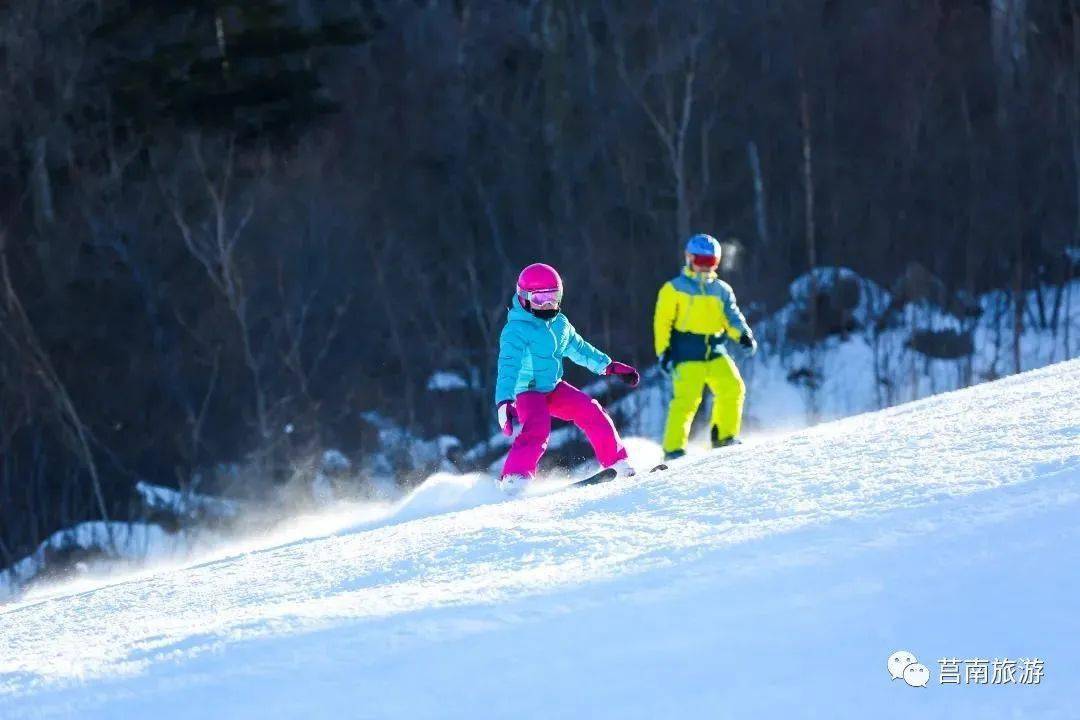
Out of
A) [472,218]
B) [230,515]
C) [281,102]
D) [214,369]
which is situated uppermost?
[281,102]

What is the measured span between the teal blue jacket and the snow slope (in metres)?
1.85

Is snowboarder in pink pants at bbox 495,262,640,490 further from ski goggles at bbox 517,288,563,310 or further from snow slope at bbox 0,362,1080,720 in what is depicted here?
snow slope at bbox 0,362,1080,720

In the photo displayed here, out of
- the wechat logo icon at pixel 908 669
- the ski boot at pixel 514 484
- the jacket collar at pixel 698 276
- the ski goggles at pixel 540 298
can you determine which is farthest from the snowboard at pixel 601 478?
the wechat logo icon at pixel 908 669

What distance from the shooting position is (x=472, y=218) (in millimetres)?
20422

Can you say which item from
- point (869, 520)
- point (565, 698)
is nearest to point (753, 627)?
point (565, 698)

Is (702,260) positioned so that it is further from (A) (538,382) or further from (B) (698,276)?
(A) (538,382)

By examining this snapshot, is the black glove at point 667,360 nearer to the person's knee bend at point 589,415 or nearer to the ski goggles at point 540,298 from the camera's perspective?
the person's knee bend at point 589,415

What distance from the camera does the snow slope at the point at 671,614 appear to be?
9.67ft

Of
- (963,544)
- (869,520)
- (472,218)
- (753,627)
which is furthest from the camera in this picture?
(472,218)

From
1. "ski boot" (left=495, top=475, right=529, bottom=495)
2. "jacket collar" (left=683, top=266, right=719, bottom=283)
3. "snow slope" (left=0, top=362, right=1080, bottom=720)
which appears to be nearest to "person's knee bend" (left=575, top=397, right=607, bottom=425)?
"ski boot" (left=495, top=475, right=529, bottom=495)

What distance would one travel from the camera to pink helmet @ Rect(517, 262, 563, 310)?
6754mm

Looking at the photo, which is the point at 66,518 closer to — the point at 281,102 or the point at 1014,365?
the point at 281,102

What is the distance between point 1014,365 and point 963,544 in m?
14.6

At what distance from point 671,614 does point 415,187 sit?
17.7 m
